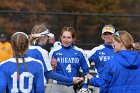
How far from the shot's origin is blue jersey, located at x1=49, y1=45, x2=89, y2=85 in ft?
29.7

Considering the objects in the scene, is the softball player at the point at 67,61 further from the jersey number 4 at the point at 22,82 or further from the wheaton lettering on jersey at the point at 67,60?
the jersey number 4 at the point at 22,82

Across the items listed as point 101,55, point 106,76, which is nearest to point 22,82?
point 106,76

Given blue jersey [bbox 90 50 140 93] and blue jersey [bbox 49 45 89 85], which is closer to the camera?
blue jersey [bbox 90 50 140 93]

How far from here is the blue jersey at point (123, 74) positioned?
670 centimetres

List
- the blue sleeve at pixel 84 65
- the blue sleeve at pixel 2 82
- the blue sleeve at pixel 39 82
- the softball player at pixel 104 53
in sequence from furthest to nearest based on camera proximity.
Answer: the softball player at pixel 104 53, the blue sleeve at pixel 84 65, the blue sleeve at pixel 39 82, the blue sleeve at pixel 2 82

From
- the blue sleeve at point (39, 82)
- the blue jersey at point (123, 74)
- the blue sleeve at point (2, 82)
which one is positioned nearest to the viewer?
the blue sleeve at point (2, 82)

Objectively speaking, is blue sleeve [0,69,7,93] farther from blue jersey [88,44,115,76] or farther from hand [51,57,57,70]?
blue jersey [88,44,115,76]

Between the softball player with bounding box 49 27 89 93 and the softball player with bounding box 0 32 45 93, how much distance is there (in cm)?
250

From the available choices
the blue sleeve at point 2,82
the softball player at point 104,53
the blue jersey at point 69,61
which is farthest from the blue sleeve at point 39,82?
the softball player at point 104,53

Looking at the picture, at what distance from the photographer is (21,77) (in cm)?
638

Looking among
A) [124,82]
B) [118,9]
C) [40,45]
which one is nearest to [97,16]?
[118,9]

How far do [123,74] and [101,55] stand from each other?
10.2ft

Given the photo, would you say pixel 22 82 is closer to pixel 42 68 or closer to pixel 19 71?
pixel 19 71

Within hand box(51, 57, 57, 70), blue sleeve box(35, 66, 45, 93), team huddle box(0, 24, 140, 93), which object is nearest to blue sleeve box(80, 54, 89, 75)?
hand box(51, 57, 57, 70)
